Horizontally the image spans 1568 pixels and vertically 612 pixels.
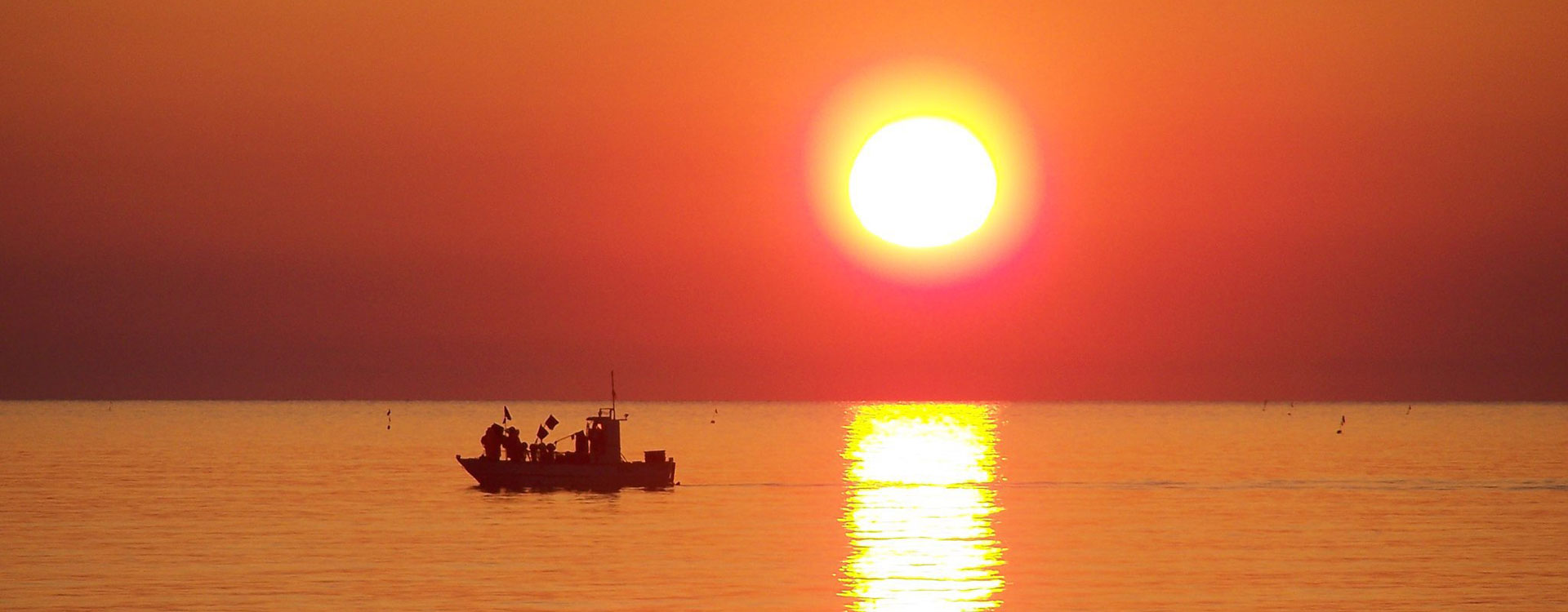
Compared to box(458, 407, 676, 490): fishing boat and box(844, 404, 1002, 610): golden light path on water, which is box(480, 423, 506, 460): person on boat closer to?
box(458, 407, 676, 490): fishing boat

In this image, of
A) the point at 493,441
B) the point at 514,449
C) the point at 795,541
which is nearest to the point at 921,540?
the point at 795,541

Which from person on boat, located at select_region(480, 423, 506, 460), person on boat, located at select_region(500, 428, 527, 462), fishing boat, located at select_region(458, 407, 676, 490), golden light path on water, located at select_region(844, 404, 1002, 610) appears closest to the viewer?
golden light path on water, located at select_region(844, 404, 1002, 610)

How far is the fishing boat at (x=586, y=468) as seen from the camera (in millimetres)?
103750

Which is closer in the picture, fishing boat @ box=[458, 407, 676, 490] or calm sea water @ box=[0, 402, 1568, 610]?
calm sea water @ box=[0, 402, 1568, 610]

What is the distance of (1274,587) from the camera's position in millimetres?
56344

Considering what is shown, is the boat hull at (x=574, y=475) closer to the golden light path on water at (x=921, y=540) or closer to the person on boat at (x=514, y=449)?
the person on boat at (x=514, y=449)

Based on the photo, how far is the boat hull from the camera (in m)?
104

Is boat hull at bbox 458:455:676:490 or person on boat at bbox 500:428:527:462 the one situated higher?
person on boat at bbox 500:428:527:462

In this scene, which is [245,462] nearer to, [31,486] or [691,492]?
[31,486]

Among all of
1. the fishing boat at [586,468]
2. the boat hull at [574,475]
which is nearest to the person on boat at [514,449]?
the fishing boat at [586,468]

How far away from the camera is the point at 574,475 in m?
104

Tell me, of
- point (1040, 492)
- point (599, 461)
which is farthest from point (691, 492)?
point (1040, 492)

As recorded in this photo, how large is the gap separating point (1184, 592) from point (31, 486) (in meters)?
74.1

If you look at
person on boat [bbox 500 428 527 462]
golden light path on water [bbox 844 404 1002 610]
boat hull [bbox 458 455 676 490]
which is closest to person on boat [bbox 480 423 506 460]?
person on boat [bbox 500 428 527 462]
